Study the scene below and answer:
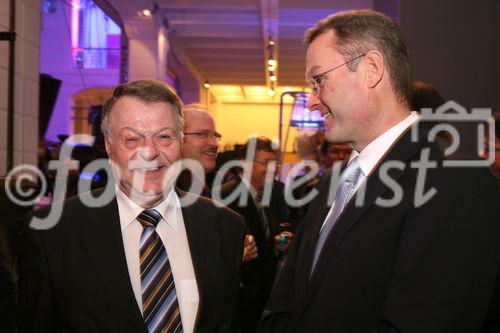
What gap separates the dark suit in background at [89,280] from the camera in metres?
1.46

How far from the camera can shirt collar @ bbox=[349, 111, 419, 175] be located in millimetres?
1350

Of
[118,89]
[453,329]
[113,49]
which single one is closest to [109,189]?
[118,89]

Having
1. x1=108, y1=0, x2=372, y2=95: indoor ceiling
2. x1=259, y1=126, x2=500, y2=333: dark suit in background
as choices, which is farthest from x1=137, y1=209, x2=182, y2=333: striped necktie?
x1=108, y1=0, x2=372, y2=95: indoor ceiling

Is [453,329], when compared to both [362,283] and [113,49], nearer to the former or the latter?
[362,283]

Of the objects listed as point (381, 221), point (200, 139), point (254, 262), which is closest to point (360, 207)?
point (381, 221)

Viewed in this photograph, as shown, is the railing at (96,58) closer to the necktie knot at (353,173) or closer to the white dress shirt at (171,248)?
the white dress shirt at (171,248)

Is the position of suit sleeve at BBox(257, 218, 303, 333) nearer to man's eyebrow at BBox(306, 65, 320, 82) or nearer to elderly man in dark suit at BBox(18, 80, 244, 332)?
elderly man in dark suit at BBox(18, 80, 244, 332)

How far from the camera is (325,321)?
1.22m

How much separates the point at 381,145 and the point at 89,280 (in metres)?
0.91

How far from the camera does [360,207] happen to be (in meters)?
1.24

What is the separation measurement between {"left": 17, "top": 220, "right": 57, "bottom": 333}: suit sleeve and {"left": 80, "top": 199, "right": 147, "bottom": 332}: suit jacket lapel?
0.43 feet

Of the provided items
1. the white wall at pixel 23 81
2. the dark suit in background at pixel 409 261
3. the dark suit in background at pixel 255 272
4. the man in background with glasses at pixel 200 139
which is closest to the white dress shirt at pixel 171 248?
the dark suit in background at pixel 409 261

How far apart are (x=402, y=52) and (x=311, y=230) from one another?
555 millimetres

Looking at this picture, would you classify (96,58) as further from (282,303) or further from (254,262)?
(282,303)
